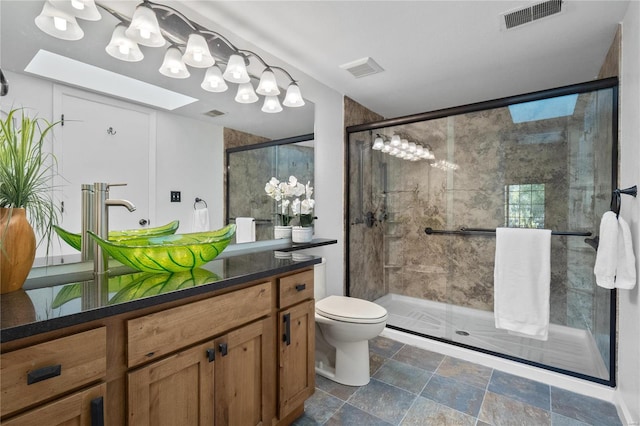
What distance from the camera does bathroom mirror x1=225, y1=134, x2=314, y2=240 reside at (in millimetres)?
1922

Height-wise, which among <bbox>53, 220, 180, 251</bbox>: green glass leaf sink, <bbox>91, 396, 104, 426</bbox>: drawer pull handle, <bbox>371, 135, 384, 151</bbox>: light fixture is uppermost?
→ <bbox>371, 135, 384, 151</bbox>: light fixture

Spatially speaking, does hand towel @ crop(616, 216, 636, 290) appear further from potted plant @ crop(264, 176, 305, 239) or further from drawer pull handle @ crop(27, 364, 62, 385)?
drawer pull handle @ crop(27, 364, 62, 385)

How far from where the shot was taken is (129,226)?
4.79 ft

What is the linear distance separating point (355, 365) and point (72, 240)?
5.69ft

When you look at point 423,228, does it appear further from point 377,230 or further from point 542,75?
point 542,75

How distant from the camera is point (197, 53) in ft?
5.37

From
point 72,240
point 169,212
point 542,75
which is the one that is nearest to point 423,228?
point 542,75

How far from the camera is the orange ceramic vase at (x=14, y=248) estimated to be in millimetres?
909

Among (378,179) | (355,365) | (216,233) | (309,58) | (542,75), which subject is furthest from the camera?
(378,179)

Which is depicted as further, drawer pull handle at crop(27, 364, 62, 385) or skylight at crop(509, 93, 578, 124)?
skylight at crop(509, 93, 578, 124)

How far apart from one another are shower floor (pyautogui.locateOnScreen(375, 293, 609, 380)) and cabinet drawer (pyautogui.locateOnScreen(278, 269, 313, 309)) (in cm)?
153

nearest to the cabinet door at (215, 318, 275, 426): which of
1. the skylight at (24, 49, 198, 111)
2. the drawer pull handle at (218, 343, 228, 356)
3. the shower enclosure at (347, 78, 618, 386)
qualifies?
the drawer pull handle at (218, 343, 228, 356)

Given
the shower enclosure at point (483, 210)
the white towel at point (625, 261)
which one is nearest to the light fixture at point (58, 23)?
the shower enclosure at point (483, 210)

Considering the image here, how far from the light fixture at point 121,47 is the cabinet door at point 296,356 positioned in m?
1.43
